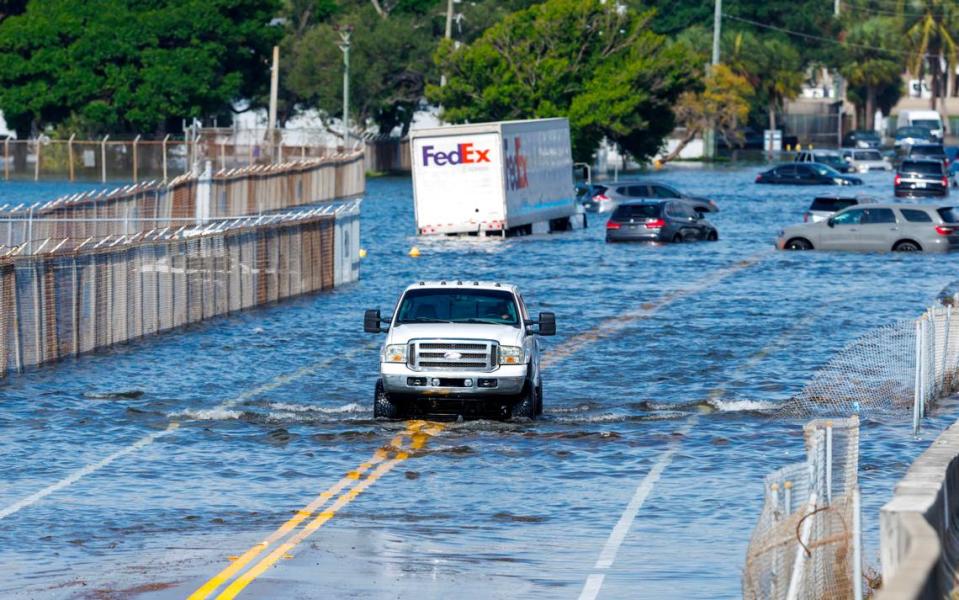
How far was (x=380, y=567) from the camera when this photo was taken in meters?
14.9

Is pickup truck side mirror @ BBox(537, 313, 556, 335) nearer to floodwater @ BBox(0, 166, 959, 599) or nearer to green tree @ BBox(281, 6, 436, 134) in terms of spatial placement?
floodwater @ BBox(0, 166, 959, 599)

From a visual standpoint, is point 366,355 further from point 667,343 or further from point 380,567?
point 380,567

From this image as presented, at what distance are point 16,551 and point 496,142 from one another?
41.3m

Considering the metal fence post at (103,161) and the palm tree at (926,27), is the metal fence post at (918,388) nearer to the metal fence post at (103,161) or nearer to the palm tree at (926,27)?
the metal fence post at (103,161)

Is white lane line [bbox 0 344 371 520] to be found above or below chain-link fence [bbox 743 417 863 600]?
below

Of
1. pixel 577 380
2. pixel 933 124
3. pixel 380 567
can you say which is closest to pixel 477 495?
pixel 380 567

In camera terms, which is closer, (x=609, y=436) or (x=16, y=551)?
(x=16, y=551)

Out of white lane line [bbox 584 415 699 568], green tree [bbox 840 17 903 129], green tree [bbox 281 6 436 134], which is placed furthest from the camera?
green tree [bbox 840 17 903 129]

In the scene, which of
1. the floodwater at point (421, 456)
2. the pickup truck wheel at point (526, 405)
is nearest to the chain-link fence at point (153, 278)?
the floodwater at point (421, 456)

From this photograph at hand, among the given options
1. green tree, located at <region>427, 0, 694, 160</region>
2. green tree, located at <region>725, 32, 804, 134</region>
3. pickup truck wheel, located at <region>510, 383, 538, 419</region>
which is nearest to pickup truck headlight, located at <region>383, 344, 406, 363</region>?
pickup truck wheel, located at <region>510, 383, 538, 419</region>

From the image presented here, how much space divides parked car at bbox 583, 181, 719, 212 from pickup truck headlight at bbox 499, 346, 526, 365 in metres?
44.6

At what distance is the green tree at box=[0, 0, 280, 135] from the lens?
101625 mm

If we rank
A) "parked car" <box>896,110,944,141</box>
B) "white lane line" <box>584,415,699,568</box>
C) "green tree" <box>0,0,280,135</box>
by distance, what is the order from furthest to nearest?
"parked car" <box>896,110,944,141</box> → "green tree" <box>0,0,280,135</box> → "white lane line" <box>584,415,699,568</box>

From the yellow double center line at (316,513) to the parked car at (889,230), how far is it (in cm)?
3203
